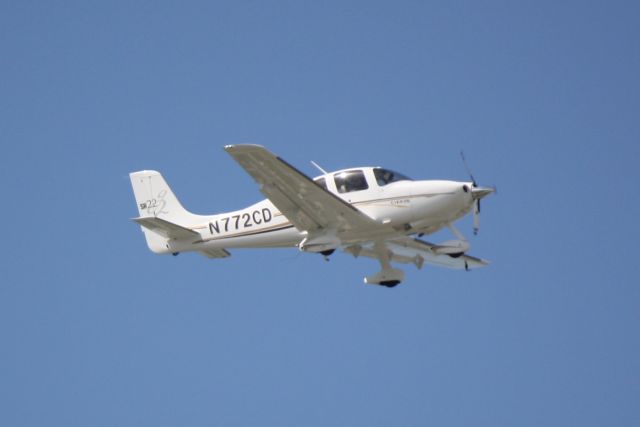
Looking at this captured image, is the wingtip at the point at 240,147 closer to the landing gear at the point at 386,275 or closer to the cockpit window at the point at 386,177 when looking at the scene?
the cockpit window at the point at 386,177

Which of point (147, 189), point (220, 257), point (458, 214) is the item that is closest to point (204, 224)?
point (220, 257)

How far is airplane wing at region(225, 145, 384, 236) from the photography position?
2103 centimetres

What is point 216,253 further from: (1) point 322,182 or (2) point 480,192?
(2) point 480,192

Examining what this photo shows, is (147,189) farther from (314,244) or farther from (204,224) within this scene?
(314,244)

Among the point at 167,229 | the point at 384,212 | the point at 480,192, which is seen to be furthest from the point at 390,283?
the point at 167,229

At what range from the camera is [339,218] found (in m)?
22.6

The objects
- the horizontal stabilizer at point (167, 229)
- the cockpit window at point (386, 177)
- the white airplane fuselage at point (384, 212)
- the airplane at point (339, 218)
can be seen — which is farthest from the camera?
the horizontal stabilizer at point (167, 229)

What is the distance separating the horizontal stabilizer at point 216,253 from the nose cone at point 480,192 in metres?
6.43

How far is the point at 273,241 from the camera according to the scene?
24.1 metres

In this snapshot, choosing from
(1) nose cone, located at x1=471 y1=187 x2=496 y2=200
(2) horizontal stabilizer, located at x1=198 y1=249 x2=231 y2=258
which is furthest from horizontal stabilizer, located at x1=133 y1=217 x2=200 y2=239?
(1) nose cone, located at x1=471 y1=187 x2=496 y2=200

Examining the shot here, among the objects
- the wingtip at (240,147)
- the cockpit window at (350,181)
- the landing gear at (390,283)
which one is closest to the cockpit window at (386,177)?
the cockpit window at (350,181)

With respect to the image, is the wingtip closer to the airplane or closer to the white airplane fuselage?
the airplane

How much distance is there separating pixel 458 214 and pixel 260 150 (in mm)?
4736

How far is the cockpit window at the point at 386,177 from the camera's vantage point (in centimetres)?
2303
